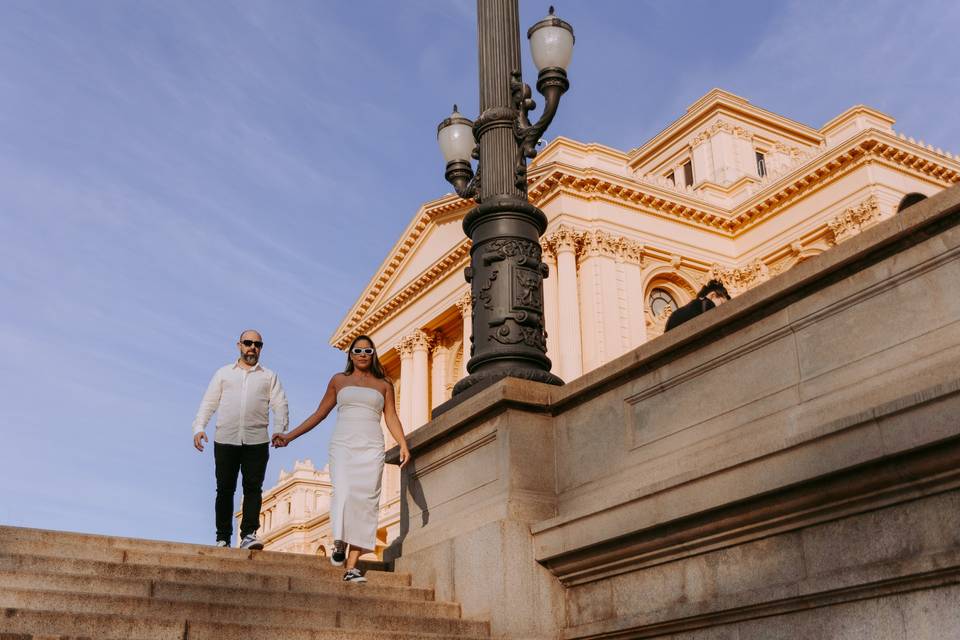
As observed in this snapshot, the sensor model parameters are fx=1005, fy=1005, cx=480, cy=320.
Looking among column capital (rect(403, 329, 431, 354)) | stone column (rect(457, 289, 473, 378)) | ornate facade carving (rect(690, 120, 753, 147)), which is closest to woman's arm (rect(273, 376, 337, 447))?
stone column (rect(457, 289, 473, 378))

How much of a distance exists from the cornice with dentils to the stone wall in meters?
30.5

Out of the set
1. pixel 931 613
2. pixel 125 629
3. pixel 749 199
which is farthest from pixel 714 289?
pixel 749 199

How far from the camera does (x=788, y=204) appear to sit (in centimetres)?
3884

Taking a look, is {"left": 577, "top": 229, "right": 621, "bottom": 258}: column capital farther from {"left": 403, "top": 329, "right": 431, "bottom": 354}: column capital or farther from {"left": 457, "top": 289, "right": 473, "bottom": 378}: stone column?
{"left": 403, "top": 329, "right": 431, "bottom": 354}: column capital

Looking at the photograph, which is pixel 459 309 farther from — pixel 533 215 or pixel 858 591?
pixel 858 591

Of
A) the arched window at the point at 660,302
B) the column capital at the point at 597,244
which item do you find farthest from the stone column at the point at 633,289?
the arched window at the point at 660,302

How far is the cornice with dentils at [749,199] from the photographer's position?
116 ft

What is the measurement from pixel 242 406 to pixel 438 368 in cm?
3819

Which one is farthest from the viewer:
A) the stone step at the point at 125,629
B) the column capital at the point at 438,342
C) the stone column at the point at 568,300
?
the column capital at the point at 438,342

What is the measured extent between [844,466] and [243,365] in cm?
597

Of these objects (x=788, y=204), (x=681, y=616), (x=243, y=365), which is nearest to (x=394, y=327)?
(x=788, y=204)

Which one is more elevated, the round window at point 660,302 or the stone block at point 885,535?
the round window at point 660,302

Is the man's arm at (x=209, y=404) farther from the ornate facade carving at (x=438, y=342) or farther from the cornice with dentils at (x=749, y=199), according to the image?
the ornate facade carving at (x=438, y=342)

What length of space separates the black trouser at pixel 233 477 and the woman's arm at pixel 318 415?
0.26 m
